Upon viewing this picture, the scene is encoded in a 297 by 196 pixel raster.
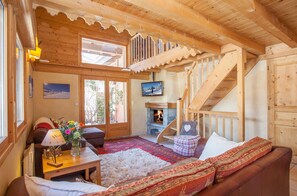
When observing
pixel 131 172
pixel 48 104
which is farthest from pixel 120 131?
pixel 131 172

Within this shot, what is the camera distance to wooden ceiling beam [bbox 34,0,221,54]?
1836 millimetres

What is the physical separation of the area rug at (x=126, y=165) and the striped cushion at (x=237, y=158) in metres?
1.83

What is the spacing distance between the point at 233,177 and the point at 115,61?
5727 mm

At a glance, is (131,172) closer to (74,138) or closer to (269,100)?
(74,138)

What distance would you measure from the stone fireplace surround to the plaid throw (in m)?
1.80

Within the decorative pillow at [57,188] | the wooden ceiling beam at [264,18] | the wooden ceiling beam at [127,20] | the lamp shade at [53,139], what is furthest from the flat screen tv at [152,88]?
the decorative pillow at [57,188]

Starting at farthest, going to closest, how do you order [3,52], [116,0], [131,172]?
[131,172] < [116,0] < [3,52]

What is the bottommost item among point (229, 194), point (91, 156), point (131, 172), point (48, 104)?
point (131, 172)

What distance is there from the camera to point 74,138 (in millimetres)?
2340

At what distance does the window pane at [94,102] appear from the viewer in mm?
5527

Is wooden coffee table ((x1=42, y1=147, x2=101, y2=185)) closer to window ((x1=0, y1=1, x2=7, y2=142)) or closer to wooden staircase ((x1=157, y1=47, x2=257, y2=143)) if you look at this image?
window ((x1=0, y1=1, x2=7, y2=142))

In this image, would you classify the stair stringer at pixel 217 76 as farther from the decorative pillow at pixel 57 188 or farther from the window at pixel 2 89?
the window at pixel 2 89

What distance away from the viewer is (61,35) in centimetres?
512

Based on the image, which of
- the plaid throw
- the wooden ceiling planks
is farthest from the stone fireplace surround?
the wooden ceiling planks
